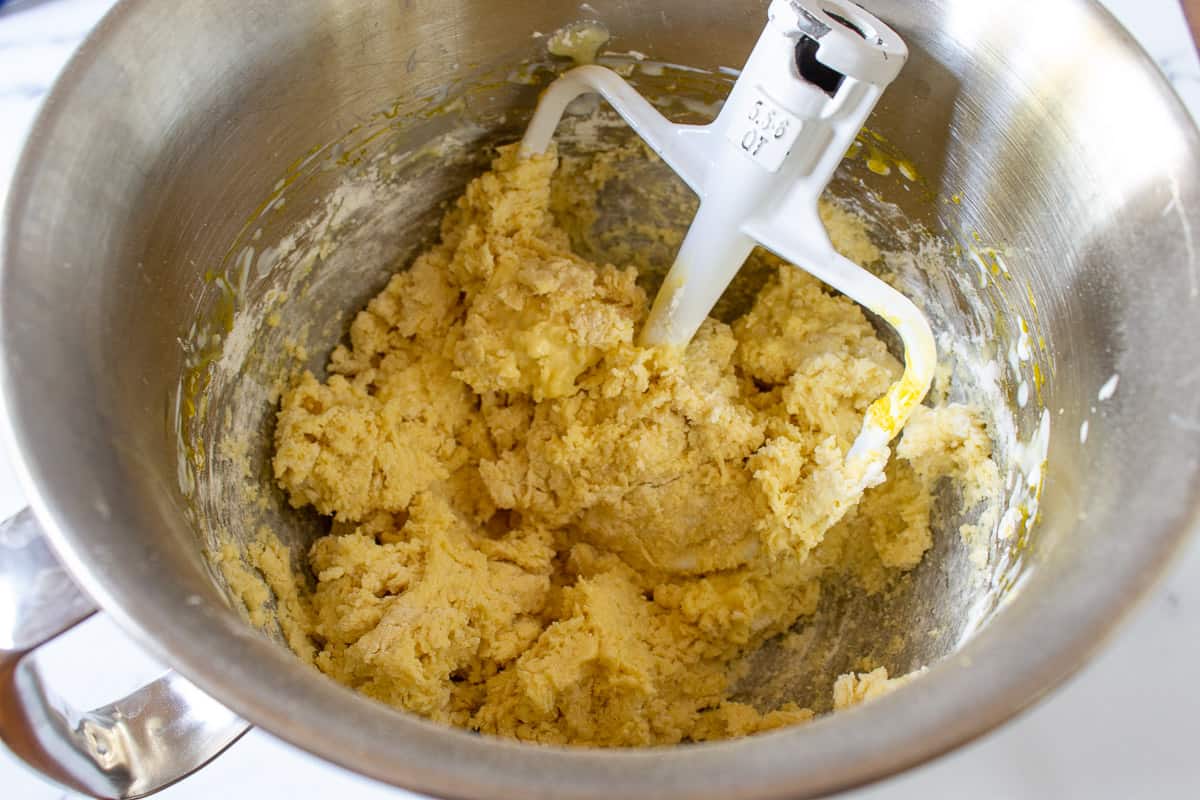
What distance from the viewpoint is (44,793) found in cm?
112

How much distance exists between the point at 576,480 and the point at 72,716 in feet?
1.96

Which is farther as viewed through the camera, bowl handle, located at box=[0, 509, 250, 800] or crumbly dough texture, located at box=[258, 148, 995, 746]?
crumbly dough texture, located at box=[258, 148, 995, 746]

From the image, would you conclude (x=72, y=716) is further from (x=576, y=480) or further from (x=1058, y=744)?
(x=1058, y=744)

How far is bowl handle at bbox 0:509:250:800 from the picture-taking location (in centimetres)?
73

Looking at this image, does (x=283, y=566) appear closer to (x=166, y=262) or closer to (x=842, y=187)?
(x=166, y=262)

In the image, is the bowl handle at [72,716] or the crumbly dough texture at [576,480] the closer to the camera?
the bowl handle at [72,716]

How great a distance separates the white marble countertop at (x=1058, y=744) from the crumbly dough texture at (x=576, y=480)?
0.56ft

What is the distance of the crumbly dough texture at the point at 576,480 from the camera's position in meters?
1.12

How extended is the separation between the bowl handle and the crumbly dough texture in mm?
189

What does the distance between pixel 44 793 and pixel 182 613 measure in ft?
2.01

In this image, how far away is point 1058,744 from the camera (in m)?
1.14

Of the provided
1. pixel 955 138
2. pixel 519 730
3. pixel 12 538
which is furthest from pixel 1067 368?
pixel 12 538

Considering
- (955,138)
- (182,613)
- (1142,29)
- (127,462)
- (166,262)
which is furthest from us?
(1142,29)

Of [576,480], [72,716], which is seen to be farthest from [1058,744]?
[72,716]
